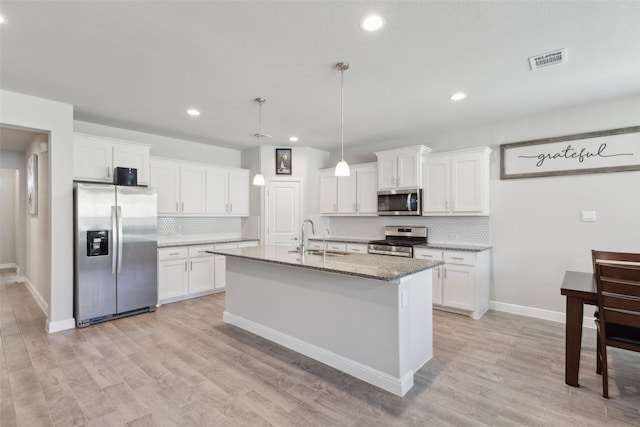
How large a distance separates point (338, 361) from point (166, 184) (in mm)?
3721

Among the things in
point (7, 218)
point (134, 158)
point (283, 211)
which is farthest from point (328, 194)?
point (7, 218)

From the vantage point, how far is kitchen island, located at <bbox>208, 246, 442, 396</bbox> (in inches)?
90.7

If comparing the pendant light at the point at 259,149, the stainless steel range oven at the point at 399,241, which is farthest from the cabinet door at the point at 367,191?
the pendant light at the point at 259,149

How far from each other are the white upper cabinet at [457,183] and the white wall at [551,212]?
298 millimetres

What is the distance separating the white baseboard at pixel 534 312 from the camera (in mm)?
3650

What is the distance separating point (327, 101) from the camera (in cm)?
350

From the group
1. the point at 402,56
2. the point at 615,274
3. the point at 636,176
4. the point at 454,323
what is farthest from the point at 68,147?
the point at 636,176

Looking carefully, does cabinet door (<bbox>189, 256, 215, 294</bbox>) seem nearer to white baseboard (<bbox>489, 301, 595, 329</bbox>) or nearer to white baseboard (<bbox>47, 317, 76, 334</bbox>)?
white baseboard (<bbox>47, 317, 76, 334</bbox>)

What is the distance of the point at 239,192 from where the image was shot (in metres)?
5.73

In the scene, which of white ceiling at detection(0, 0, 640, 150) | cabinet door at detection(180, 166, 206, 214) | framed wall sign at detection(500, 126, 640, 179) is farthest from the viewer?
cabinet door at detection(180, 166, 206, 214)

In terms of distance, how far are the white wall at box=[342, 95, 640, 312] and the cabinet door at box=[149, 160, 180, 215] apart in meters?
4.29

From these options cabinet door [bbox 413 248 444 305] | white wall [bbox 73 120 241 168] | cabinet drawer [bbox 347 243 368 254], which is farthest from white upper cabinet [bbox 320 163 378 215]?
white wall [bbox 73 120 241 168]

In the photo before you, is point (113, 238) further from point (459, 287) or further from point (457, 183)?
point (457, 183)

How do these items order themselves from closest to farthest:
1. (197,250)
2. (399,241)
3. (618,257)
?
(618,257), (197,250), (399,241)
